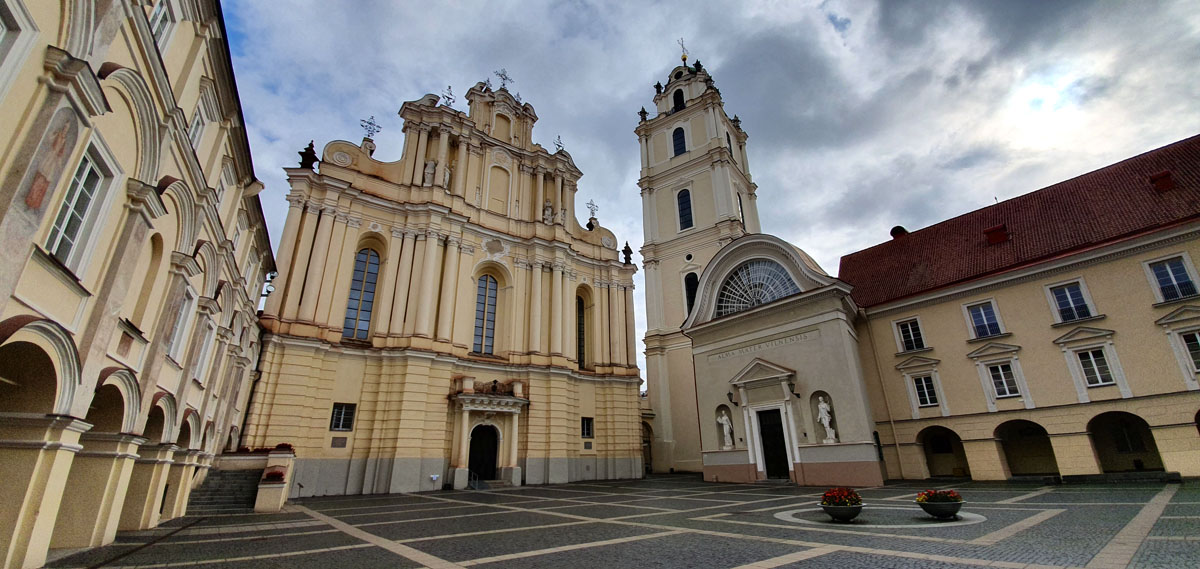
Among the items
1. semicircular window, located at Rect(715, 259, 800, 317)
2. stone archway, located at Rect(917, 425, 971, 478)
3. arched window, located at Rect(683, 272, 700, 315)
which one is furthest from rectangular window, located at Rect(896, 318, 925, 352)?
arched window, located at Rect(683, 272, 700, 315)

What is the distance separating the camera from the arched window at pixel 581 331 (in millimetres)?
26875

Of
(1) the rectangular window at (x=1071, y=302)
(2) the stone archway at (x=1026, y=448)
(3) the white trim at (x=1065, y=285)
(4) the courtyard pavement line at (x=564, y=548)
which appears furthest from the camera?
(2) the stone archway at (x=1026, y=448)

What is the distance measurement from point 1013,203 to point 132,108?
2779cm

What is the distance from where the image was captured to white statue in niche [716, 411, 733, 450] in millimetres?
20781

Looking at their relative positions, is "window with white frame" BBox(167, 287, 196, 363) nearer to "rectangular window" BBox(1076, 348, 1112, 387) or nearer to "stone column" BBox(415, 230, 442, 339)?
"stone column" BBox(415, 230, 442, 339)

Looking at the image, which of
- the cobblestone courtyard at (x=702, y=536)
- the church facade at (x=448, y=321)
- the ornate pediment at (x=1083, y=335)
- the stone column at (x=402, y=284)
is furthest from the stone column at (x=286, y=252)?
the ornate pediment at (x=1083, y=335)

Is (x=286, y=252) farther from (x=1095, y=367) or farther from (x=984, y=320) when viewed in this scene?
(x=1095, y=367)

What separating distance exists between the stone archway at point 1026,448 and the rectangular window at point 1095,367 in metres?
2.50

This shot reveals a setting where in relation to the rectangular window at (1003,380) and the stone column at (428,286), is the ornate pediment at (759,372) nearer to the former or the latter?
the rectangular window at (1003,380)

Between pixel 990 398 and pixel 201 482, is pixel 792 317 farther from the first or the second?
pixel 201 482

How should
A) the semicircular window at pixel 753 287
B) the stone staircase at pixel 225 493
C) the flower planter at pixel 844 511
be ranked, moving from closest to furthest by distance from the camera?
1. the flower planter at pixel 844 511
2. the stone staircase at pixel 225 493
3. the semicircular window at pixel 753 287

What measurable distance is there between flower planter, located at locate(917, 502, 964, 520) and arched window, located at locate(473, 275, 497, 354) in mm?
18758

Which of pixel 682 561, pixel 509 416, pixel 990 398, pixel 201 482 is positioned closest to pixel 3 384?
pixel 682 561

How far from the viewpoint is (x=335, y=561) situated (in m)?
6.42
